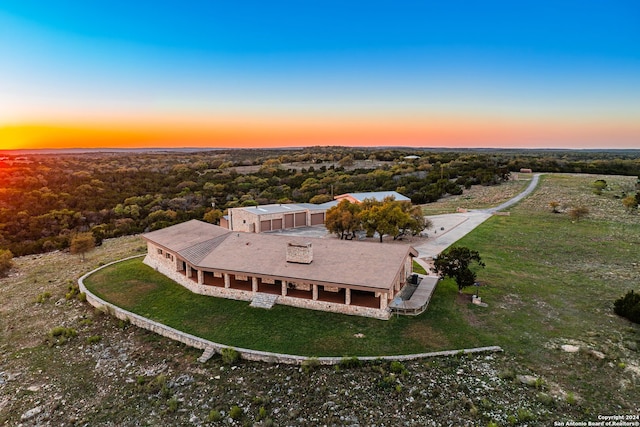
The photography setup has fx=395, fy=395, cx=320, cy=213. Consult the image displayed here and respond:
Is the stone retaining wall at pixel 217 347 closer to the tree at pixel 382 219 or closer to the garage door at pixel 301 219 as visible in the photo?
the tree at pixel 382 219

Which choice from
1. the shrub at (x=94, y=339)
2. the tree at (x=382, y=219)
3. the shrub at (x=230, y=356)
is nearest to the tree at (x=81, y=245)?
the shrub at (x=94, y=339)

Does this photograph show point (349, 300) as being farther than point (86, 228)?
No

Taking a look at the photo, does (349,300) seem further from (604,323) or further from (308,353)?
(604,323)

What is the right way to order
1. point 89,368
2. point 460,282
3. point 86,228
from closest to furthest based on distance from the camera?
point 89,368, point 460,282, point 86,228

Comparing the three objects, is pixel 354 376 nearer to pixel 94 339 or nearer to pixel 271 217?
pixel 94 339

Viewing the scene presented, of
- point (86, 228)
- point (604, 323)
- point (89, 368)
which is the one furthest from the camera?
point (86, 228)

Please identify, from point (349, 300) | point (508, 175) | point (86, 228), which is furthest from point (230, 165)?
point (349, 300)

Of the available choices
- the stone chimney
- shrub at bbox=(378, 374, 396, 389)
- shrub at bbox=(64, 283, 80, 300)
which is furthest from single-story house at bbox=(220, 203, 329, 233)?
shrub at bbox=(378, 374, 396, 389)
